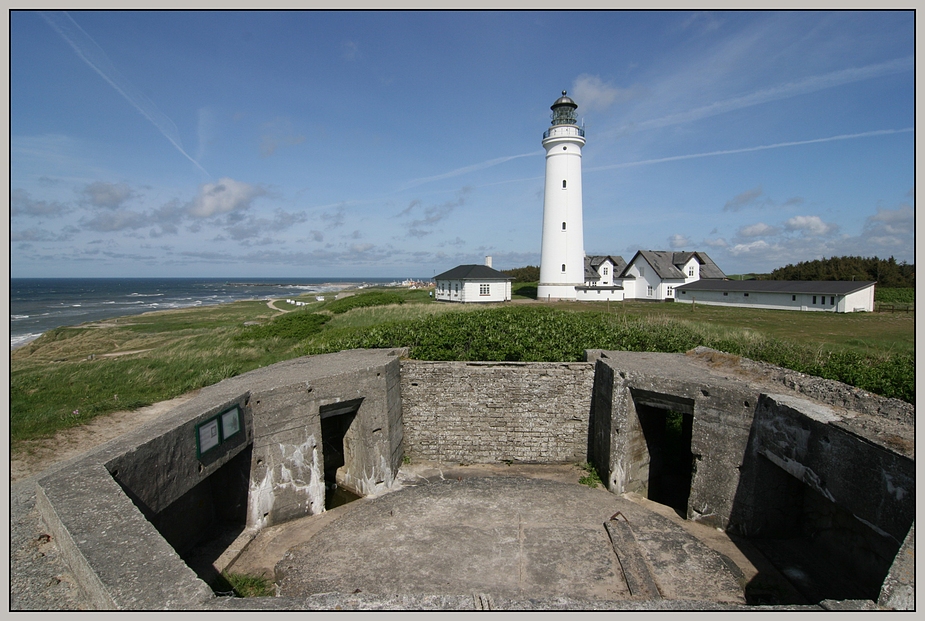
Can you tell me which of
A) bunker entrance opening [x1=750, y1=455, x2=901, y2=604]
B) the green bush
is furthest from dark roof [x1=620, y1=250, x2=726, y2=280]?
bunker entrance opening [x1=750, y1=455, x2=901, y2=604]

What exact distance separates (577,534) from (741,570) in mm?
2424

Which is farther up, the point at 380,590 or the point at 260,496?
the point at 260,496

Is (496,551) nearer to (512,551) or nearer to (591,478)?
(512,551)

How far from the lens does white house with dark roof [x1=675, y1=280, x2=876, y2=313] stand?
33094mm

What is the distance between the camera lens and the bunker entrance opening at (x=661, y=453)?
9.04 metres

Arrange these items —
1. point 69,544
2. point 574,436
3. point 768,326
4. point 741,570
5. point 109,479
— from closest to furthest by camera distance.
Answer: point 69,544
point 109,479
point 741,570
point 574,436
point 768,326

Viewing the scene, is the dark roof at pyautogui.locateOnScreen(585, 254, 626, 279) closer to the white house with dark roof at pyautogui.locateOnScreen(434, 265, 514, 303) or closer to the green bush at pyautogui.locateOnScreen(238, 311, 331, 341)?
the white house with dark roof at pyautogui.locateOnScreen(434, 265, 514, 303)

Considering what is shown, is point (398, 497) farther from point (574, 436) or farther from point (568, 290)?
point (568, 290)

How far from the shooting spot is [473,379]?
11.0 meters

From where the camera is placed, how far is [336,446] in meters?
11.2

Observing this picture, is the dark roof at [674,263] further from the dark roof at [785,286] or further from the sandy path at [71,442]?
the sandy path at [71,442]

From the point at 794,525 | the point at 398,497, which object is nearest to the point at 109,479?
the point at 398,497

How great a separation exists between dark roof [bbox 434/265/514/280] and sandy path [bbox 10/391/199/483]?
29.7 meters

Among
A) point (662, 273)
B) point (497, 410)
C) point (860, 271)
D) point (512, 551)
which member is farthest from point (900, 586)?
point (860, 271)
